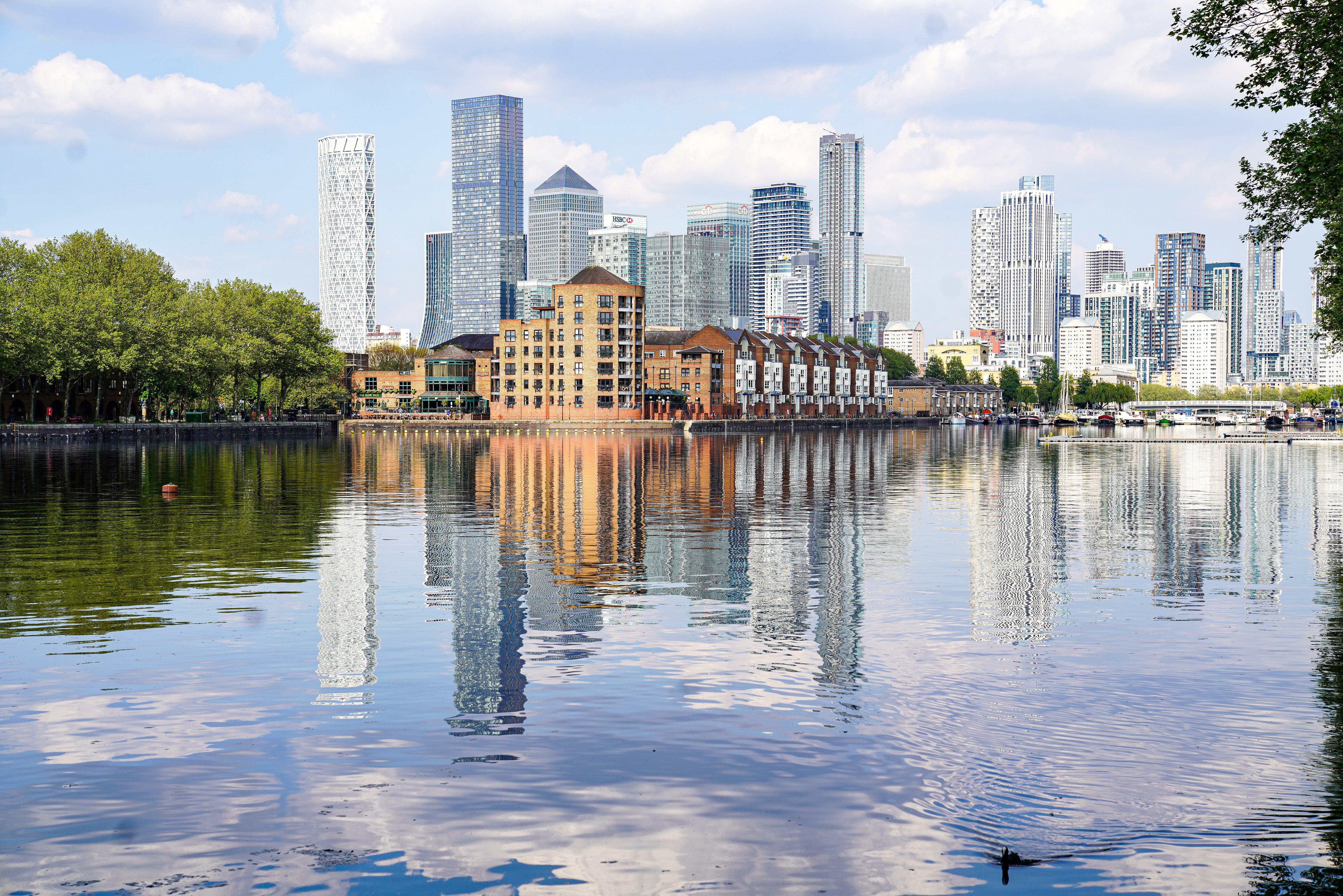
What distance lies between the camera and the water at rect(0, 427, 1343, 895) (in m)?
11.0

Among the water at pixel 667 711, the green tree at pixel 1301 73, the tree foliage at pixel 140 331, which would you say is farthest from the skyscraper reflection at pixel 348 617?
the tree foliage at pixel 140 331

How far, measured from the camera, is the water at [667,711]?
36.2 feet

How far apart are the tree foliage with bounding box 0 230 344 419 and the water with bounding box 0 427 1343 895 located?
291 ft

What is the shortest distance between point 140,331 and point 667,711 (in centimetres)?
12766

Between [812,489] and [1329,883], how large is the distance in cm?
5028

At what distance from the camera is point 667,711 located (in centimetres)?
1608

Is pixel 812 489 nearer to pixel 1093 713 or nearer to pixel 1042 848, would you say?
pixel 1093 713

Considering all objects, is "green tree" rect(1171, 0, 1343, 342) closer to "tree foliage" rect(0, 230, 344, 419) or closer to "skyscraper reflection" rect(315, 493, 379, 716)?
"skyscraper reflection" rect(315, 493, 379, 716)

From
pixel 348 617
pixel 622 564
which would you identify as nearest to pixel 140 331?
pixel 622 564

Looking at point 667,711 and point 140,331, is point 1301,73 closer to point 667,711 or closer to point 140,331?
point 667,711

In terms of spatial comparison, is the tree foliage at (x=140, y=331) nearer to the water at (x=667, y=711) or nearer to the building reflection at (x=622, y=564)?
the building reflection at (x=622, y=564)

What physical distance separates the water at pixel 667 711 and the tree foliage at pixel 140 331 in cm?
8871

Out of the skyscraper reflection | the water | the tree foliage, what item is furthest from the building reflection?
the tree foliage

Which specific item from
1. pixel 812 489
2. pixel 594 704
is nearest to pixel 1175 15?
pixel 594 704
